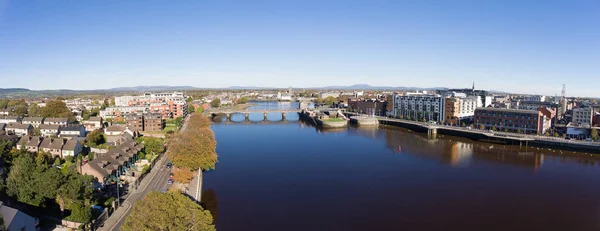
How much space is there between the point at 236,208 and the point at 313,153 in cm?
1136

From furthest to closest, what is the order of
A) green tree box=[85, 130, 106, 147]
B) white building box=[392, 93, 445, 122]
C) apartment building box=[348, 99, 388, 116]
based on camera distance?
apartment building box=[348, 99, 388, 116]
white building box=[392, 93, 445, 122]
green tree box=[85, 130, 106, 147]

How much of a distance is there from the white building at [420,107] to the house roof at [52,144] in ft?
111

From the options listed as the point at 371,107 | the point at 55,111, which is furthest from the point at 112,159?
the point at 371,107

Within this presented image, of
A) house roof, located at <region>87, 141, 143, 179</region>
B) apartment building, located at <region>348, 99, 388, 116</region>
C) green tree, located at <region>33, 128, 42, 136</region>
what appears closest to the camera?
house roof, located at <region>87, 141, 143, 179</region>

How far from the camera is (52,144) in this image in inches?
779

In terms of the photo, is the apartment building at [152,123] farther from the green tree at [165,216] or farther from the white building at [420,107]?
the white building at [420,107]

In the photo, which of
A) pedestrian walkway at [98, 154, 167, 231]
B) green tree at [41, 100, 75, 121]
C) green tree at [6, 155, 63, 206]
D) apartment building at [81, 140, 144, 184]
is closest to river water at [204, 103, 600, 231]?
pedestrian walkway at [98, 154, 167, 231]

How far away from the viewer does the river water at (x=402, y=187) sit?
1273 centimetres

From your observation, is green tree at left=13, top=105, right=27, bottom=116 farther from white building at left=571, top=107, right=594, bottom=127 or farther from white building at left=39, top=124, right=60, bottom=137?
white building at left=571, top=107, right=594, bottom=127

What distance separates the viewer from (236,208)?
1373 centimetres

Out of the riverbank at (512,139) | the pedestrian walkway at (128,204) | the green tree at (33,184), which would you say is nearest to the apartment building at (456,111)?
the riverbank at (512,139)

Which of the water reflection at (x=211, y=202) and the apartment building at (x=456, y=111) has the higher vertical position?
the apartment building at (x=456, y=111)

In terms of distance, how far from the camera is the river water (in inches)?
501

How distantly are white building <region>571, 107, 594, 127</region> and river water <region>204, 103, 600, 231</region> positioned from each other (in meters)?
10.3
